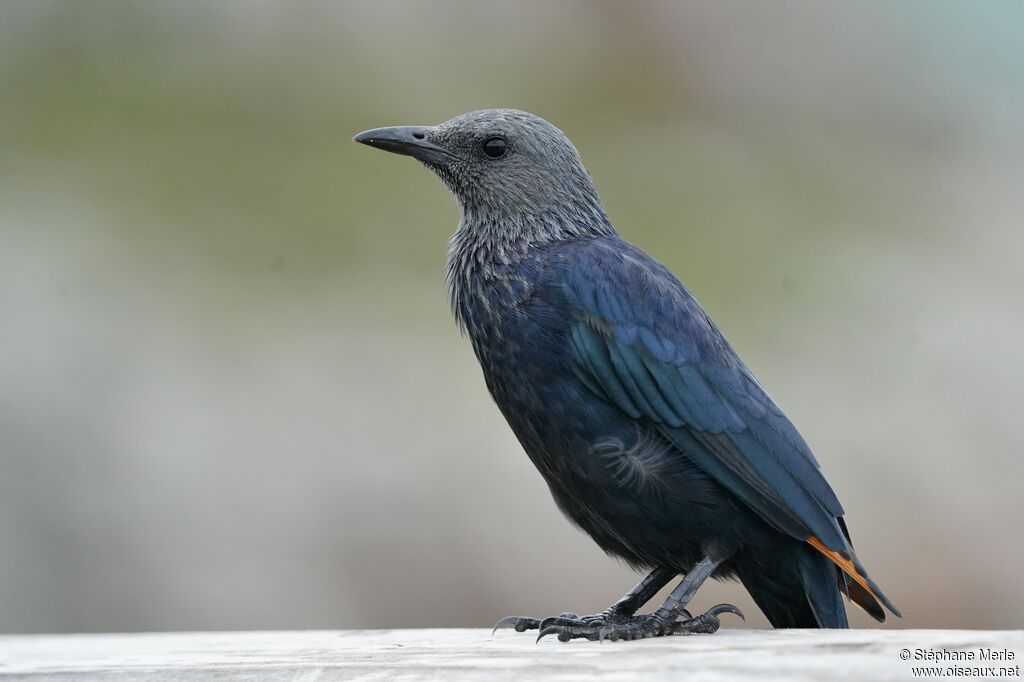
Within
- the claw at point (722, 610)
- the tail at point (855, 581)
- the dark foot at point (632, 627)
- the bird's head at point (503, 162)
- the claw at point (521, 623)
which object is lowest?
the claw at point (521, 623)

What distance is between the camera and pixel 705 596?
21.7ft

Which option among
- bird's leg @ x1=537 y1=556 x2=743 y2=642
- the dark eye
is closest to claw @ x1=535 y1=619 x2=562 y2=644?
bird's leg @ x1=537 y1=556 x2=743 y2=642

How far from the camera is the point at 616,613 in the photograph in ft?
12.8

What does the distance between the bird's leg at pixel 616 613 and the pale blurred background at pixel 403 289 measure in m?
2.58

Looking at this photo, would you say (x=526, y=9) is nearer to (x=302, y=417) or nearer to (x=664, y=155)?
(x=664, y=155)

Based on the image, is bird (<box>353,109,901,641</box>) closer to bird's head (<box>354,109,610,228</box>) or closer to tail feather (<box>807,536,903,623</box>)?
tail feather (<box>807,536,903,623</box>)

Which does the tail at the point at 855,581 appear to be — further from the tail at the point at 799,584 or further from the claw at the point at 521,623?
the claw at the point at 521,623

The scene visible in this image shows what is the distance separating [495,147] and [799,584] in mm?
1648

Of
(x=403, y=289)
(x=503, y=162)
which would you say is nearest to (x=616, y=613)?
(x=503, y=162)

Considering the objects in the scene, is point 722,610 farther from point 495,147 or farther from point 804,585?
point 495,147

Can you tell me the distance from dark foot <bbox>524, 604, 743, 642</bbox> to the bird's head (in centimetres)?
130

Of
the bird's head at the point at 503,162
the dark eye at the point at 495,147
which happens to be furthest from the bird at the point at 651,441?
the dark eye at the point at 495,147

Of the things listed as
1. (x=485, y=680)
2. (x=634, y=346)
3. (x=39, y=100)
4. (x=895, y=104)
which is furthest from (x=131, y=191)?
(x=485, y=680)

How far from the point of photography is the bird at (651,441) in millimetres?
3717
